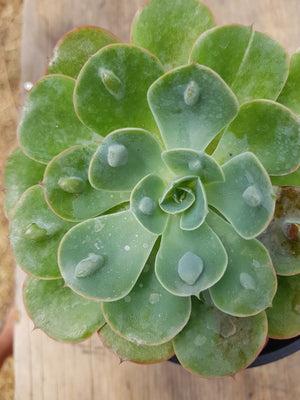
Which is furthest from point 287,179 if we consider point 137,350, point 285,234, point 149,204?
point 137,350

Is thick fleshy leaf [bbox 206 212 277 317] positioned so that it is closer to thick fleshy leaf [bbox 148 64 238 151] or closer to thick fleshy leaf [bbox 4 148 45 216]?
thick fleshy leaf [bbox 148 64 238 151]

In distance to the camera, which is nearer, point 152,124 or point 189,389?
point 152,124

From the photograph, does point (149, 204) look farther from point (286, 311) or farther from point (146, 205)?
point (286, 311)

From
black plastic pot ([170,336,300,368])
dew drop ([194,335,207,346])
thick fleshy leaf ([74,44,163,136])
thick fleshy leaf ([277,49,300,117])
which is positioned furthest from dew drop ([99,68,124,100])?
black plastic pot ([170,336,300,368])

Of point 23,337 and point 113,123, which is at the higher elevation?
point 113,123

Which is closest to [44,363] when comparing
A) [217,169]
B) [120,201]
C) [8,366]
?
[120,201]

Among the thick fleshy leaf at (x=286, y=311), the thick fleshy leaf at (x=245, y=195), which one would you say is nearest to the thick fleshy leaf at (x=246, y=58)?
the thick fleshy leaf at (x=245, y=195)

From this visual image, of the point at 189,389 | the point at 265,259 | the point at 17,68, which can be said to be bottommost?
the point at 189,389

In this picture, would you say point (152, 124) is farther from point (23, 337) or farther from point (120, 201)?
point (23, 337)
